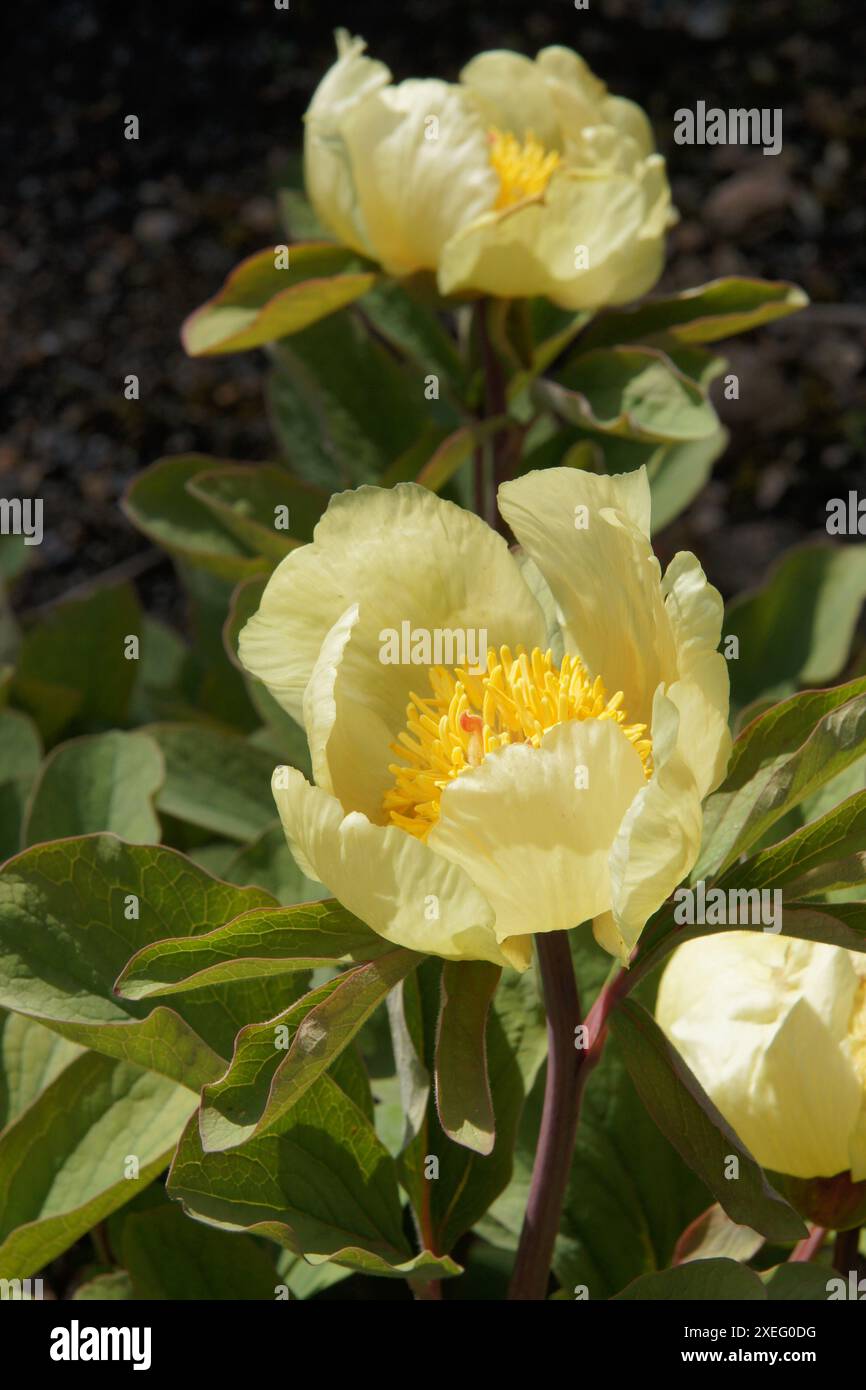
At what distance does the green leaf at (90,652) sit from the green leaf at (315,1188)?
84 cm

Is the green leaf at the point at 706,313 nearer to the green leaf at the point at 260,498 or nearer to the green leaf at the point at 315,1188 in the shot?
the green leaf at the point at 260,498

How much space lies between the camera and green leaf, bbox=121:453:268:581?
4.79ft

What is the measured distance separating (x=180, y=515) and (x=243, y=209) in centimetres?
97

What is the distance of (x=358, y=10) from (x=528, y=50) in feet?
0.88

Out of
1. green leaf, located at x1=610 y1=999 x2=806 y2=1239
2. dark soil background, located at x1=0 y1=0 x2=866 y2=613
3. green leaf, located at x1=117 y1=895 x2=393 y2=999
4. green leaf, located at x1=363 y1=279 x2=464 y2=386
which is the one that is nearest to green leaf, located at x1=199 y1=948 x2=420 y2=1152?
green leaf, located at x1=117 y1=895 x2=393 y2=999

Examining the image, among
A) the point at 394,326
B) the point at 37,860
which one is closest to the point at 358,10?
the point at 394,326

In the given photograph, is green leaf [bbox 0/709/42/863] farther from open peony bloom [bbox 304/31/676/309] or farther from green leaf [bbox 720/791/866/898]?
green leaf [bbox 720/791/866/898]

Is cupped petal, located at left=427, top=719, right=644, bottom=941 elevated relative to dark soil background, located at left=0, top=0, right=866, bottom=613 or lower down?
lower down

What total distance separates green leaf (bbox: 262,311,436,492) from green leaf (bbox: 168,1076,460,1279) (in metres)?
0.78

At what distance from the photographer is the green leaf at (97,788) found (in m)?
1.21

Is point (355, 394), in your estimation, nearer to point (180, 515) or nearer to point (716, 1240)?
point (180, 515)

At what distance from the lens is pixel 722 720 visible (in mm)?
705

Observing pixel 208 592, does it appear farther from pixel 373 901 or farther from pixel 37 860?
pixel 373 901

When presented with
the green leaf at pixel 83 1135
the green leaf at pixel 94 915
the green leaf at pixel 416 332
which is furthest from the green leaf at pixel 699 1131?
the green leaf at pixel 416 332
